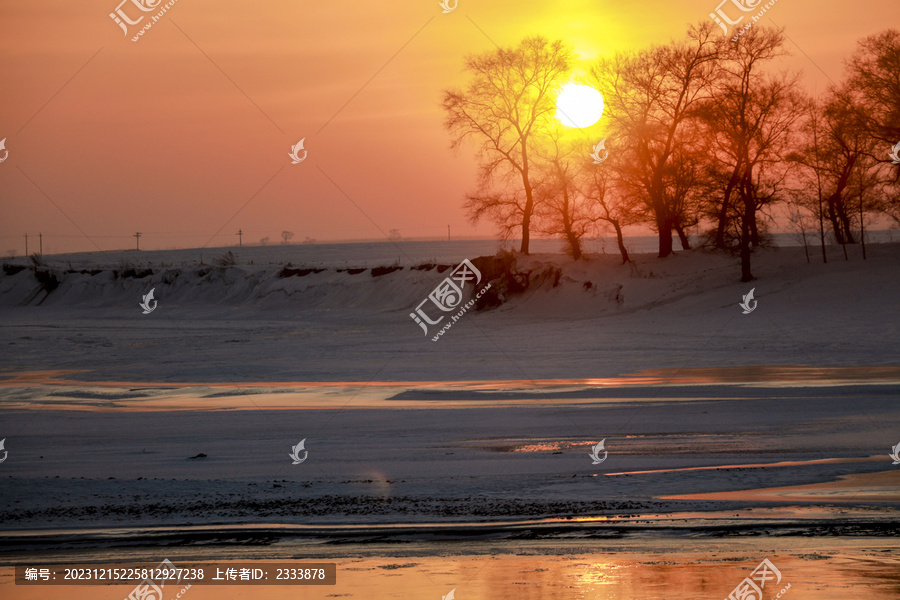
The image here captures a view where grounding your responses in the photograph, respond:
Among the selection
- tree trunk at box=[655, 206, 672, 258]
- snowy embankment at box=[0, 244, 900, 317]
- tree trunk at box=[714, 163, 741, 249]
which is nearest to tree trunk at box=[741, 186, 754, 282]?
tree trunk at box=[714, 163, 741, 249]

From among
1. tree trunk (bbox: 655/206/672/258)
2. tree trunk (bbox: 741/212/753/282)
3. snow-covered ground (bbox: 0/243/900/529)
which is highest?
tree trunk (bbox: 655/206/672/258)

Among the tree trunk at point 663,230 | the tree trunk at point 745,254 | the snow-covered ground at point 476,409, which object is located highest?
the tree trunk at point 663,230

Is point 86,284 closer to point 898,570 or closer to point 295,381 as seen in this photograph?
point 295,381

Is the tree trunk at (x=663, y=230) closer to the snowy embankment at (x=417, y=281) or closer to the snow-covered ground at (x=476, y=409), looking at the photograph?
the snowy embankment at (x=417, y=281)

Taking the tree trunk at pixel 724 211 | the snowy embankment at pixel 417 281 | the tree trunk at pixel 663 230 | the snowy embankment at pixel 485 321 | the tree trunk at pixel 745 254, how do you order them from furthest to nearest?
the tree trunk at pixel 663 230
the tree trunk at pixel 724 211
the snowy embankment at pixel 417 281
the tree trunk at pixel 745 254
the snowy embankment at pixel 485 321

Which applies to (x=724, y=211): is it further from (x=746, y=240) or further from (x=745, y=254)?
(x=745, y=254)

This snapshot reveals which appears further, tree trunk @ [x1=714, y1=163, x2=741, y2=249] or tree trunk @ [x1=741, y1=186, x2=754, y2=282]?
tree trunk @ [x1=714, y1=163, x2=741, y2=249]

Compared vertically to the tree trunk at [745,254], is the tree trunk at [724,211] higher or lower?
higher

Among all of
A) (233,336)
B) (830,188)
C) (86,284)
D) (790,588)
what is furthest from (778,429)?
(86,284)

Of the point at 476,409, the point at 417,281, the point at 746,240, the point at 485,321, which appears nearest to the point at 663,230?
the point at 746,240

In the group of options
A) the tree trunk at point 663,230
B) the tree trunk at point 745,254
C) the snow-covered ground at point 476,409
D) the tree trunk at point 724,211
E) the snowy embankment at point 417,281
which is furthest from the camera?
the tree trunk at point 663,230

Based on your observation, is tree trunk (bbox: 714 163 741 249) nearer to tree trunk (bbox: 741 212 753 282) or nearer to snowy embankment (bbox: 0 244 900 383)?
snowy embankment (bbox: 0 244 900 383)

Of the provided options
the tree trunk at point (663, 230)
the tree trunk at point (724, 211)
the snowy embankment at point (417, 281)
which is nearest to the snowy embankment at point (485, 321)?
the snowy embankment at point (417, 281)

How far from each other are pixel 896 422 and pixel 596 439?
4.68 metres
